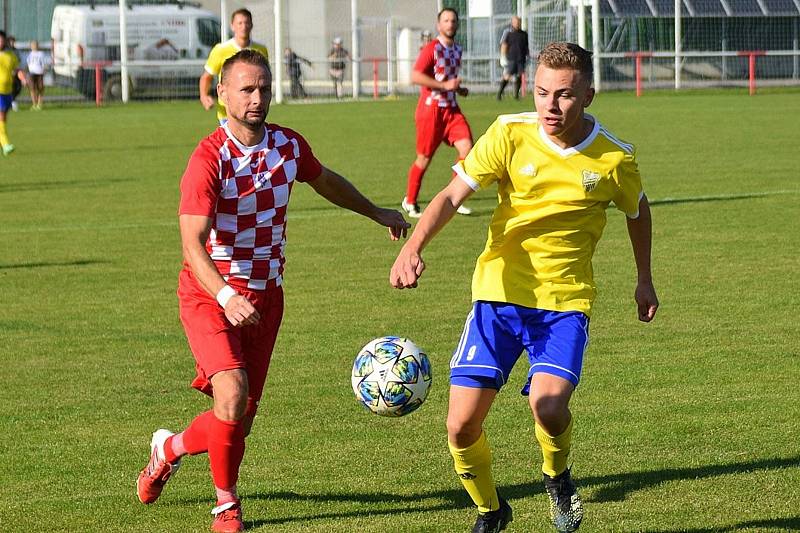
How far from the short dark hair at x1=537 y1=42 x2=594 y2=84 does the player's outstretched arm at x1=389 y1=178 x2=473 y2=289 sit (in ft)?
1.73

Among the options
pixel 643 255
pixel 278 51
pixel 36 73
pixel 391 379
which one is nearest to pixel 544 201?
pixel 643 255

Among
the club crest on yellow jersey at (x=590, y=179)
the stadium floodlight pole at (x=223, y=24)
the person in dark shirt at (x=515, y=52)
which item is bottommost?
the club crest on yellow jersey at (x=590, y=179)

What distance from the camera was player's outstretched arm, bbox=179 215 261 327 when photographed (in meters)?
4.46

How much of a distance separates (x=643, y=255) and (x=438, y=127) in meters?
9.24

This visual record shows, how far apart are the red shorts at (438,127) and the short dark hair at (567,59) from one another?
9.34 metres

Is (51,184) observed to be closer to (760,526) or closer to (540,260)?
(540,260)

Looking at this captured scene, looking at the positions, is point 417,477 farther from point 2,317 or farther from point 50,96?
point 50,96

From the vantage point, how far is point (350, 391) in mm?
7035

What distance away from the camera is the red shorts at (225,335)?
4797 millimetres

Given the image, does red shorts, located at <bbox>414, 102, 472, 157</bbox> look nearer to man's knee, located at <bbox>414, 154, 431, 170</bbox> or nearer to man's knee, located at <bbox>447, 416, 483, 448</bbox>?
man's knee, located at <bbox>414, 154, 431, 170</bbox>

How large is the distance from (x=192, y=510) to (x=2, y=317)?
454 centimetres

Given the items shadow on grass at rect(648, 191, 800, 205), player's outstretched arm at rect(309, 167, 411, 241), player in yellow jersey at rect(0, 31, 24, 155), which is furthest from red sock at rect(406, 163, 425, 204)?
player in yellow jersey at rect(0, 31, 24, 155)

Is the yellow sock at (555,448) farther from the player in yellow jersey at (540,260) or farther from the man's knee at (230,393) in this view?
the man's knee at (230,393)

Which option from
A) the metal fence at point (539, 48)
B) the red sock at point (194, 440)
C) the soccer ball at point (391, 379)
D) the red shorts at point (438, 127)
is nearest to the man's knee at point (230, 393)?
the red sock at point (194, 440)
